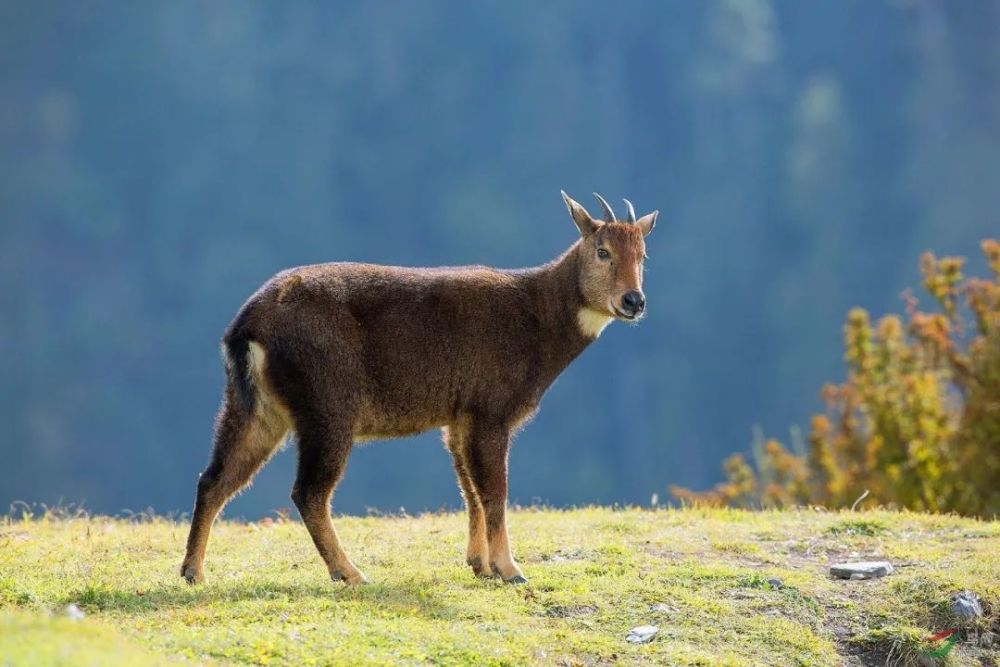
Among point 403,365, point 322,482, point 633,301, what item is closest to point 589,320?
point 633,301

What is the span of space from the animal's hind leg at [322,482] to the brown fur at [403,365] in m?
0.01

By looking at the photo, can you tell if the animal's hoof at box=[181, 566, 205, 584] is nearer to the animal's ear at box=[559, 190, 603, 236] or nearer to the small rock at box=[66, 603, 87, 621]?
the small rock at box=[66, 603, 87, 621]

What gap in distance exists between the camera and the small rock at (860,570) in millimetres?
11305

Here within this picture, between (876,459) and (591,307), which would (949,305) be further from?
(591,307)

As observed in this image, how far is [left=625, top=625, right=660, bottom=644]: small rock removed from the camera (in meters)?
9.58

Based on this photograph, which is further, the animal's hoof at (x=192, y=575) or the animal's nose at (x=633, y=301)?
the animal's nose at (x=633, y=301)

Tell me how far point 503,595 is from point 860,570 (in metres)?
3.02

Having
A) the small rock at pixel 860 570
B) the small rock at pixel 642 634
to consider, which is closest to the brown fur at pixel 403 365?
the small rock at pixel 642 634

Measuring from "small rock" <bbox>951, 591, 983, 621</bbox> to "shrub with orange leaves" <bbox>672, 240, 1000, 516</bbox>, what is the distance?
14.3 metres

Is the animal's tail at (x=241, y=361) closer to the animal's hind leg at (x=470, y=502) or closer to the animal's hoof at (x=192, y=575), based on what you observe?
the animal's hoof at (x=192, y=575)

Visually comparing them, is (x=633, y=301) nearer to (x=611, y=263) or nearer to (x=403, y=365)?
(x=611, y=263)

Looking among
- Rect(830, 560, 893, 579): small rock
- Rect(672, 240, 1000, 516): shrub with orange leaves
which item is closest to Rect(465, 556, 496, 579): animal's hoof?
Rect(830, 560, 893, 579): small rock

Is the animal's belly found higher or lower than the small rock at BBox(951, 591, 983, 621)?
higher

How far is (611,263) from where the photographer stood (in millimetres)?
11570
